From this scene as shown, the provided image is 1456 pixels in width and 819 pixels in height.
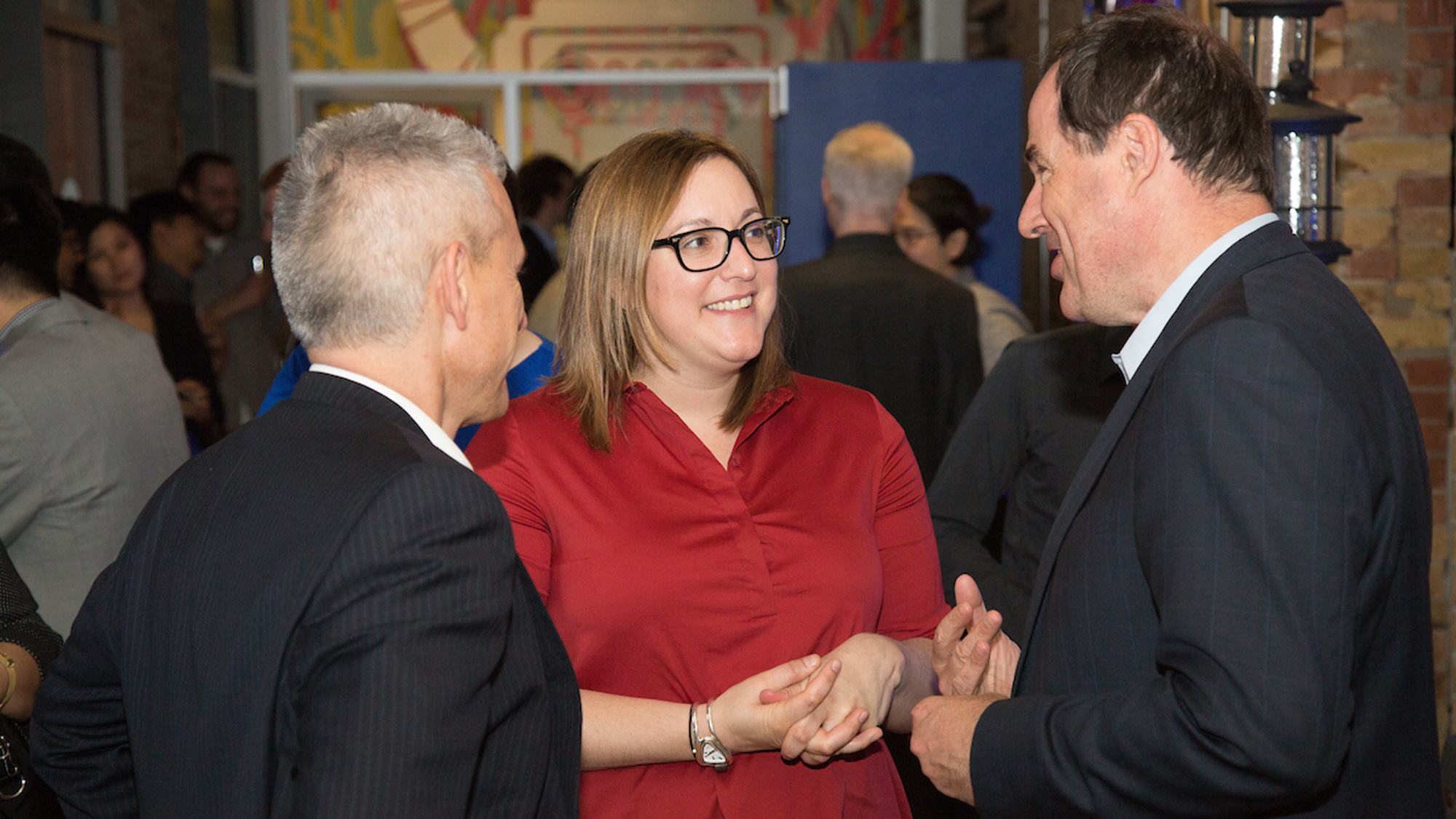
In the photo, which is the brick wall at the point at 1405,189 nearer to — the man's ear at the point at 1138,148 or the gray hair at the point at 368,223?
the man's ear at the point at 1138,148

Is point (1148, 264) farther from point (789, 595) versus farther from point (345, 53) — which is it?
point (345, 53)

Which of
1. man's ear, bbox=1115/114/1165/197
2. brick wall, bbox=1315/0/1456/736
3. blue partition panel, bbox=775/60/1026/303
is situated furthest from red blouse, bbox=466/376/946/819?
blue partition panel, bbox=775/60/1026/303

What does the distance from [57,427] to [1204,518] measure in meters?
1.95

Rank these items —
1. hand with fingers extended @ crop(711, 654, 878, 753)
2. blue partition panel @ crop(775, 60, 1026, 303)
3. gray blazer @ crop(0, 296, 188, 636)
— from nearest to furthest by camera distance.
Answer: hand with fingers extended @ crop(711, 654, 878, 753) → gray blazer @ crop(0, 296, 188, 636) → blue partition panel @ crop(775, 60, 1026, 303)

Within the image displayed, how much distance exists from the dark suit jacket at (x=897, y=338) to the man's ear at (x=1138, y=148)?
2102mm

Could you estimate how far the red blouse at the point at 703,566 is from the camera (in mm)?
1573

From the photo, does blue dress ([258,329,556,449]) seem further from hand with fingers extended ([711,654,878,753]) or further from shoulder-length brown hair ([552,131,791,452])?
hand with fingers extended ([711,654,878,753])

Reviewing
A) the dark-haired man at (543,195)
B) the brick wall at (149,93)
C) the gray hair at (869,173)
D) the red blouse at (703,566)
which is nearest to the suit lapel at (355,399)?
the red blouse at (703,566)

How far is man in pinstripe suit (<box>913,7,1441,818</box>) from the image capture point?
106 cm

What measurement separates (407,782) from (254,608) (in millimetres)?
192

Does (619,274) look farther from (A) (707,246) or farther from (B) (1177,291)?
(B) (1177,291)

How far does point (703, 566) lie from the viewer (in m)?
1.60

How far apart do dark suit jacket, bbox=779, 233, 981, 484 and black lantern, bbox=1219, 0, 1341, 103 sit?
119 centimetres

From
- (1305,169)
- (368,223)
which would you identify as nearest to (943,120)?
(1305,169)
